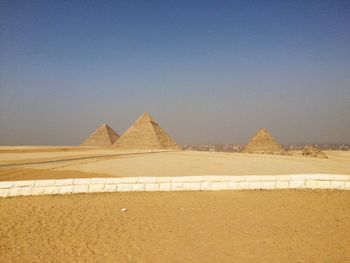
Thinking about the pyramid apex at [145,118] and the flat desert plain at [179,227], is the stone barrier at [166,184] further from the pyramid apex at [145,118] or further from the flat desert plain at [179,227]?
the pyramid apex at [145,118]

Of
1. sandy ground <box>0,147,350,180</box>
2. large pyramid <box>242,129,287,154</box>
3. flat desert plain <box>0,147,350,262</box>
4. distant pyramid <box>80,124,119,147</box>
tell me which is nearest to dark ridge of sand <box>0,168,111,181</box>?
sandy ground <box>0,147,350,180</box>

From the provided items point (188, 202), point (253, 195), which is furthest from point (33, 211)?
point (253, 195)

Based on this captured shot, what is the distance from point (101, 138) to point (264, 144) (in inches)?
1239

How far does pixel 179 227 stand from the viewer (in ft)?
17.8

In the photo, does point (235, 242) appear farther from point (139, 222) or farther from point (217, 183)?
point (217, 183)

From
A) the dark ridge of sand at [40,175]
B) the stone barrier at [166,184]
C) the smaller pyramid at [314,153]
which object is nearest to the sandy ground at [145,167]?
the dark ridge of sand at [40,175]

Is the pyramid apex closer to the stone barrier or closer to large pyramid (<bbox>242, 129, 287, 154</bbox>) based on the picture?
large pyramid (<bbox>242, 129, 287, 154</bbox>)

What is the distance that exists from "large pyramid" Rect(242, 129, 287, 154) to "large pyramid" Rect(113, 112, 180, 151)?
11.8 meters

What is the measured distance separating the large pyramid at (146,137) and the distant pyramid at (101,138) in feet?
30.4

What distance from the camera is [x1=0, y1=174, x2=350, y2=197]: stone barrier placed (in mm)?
7598

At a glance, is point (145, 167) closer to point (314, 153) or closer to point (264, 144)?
point (314, 153)

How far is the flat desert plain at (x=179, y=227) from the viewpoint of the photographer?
14.0ft

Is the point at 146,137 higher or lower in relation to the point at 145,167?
lower

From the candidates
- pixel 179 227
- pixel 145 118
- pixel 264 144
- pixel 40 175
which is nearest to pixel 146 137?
pixel 145 118
